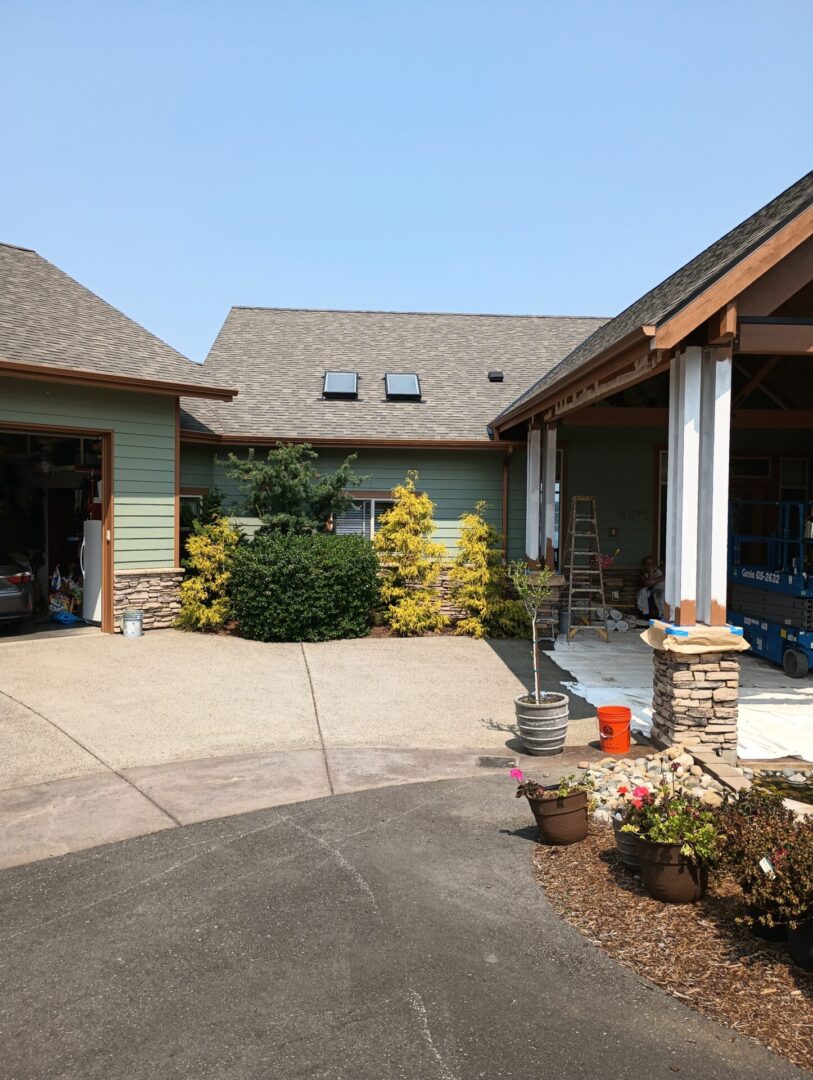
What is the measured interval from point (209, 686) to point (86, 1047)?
22.2 ft

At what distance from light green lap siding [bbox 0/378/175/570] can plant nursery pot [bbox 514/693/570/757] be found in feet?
26.9

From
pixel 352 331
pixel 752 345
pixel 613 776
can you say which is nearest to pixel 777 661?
pixel 752 345

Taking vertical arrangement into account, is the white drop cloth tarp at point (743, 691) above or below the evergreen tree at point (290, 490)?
below

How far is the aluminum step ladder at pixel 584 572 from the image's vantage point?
46.1 feet

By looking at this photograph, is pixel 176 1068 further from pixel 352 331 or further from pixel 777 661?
pixel 352 331

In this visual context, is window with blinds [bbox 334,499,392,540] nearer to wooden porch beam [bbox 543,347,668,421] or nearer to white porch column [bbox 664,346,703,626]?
wooden porch beam [bbox 543,347,668,421]

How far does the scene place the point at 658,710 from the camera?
766 centimetres

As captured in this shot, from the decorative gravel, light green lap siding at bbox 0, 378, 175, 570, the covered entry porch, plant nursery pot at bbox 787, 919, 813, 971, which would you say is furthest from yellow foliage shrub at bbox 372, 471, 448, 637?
plant nursery pot at bbox 787, 919, 813, 971

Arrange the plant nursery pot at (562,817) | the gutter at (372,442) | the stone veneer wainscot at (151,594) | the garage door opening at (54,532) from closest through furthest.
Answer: the plant nursery pot at (562,817) < the garage door opening at (54,532) < the stone veneer wainscot at (151,594) < the gutter at (372,442)

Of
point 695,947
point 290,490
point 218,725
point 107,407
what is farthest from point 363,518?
point 695,947

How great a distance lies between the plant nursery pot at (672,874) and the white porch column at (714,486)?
3.26 m

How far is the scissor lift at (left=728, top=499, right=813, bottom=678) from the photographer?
1033cm

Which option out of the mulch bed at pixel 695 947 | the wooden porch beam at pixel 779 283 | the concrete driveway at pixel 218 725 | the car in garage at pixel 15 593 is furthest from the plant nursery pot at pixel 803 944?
the car in garage at pixel 15 593

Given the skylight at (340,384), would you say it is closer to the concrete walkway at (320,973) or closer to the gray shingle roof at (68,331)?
the gray shingle roof at (68,331)
